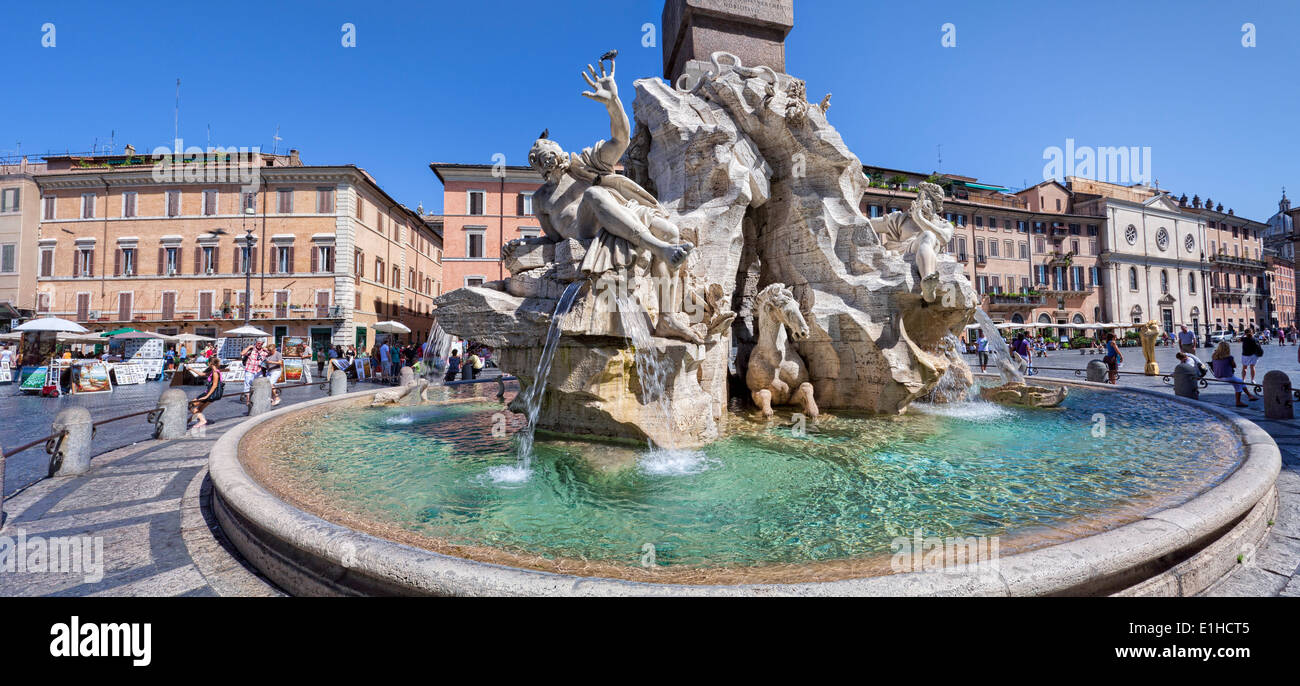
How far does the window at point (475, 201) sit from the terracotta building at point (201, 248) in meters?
6.19

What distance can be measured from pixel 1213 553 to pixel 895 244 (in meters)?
6.57

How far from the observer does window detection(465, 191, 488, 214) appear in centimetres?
3322

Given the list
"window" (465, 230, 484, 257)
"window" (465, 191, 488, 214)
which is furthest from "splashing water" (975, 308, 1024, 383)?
"window" (465, 191, 488, 214)

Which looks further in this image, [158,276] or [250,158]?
[250,158]

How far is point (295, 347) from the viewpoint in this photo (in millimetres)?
24703

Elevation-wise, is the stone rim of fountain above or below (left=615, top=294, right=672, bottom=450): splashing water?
below

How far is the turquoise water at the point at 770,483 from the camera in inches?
129

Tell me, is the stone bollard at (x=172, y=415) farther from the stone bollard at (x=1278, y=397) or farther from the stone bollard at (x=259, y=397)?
the stone bollard at (x=1278, y=397)

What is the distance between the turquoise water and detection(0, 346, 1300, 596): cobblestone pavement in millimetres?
573

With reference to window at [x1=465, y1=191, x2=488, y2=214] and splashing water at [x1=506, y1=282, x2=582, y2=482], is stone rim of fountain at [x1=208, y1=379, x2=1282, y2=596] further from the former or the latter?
window at [x1=465, y1=191, x2=488, y2=214]

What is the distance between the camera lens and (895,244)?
8.82 meters

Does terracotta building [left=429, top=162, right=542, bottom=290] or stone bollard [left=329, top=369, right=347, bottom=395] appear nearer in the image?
stone bollard [left=329, top=369, right=347, bottom=395]
